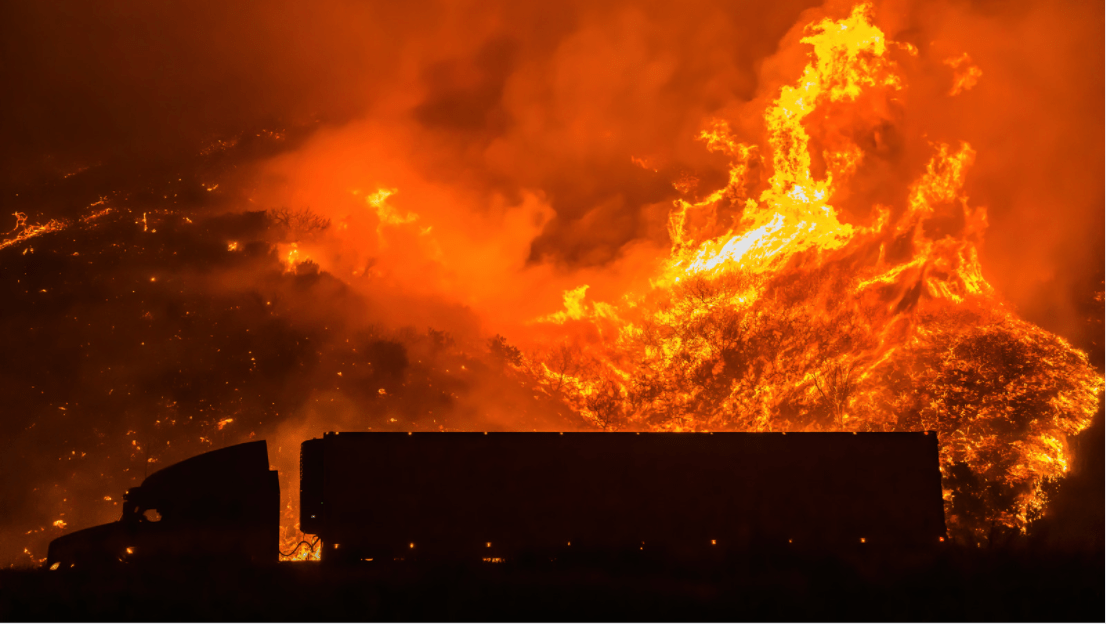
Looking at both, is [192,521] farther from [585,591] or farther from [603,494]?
[603,494]

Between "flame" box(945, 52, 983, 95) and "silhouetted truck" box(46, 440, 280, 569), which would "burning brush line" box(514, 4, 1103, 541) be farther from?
"silhouetted truck" box(46, 440, 280, 569)

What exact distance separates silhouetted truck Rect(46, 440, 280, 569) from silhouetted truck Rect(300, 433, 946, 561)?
36.4 inches

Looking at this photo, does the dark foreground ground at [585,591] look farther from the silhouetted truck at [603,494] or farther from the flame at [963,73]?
the flame at [963,73]

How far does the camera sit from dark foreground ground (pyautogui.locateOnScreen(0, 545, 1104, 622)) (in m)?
9.44

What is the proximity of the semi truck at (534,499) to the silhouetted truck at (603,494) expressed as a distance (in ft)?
0.08

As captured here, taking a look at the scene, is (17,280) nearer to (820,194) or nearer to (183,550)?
(183,550)

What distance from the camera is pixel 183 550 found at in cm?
1152

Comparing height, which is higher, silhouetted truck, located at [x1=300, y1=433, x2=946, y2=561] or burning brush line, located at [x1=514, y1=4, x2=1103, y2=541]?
burning brush line, located at [x1=514, y1=4, x2=1103, y2=541]

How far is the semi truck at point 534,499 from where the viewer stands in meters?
11.7

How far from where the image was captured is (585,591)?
9.92 metres

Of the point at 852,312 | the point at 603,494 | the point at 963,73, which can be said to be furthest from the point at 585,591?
the point at 963,73

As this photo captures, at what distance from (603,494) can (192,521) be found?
24.2ft

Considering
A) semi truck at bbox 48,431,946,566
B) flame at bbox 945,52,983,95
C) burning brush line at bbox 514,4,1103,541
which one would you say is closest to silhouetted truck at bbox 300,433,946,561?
semi truck at bbox 48,431,946,566

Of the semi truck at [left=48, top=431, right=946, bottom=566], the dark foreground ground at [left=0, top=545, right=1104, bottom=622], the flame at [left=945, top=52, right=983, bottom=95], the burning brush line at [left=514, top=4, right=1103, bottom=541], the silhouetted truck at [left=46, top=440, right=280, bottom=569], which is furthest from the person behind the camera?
the burning brush line at [left=514, top=4, right=1103, bottom=541]
